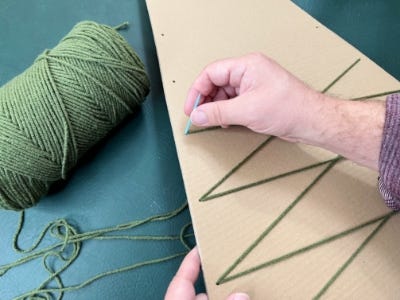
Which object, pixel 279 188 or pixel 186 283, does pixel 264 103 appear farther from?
pixel 186 283

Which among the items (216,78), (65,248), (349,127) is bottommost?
(65,248)

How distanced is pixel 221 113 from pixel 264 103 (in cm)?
8

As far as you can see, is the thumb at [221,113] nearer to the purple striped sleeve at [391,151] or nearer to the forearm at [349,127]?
the forearm at [349,127]

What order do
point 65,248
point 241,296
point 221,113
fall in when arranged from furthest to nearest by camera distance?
point 65,248 < point 221,113 < point 241,296

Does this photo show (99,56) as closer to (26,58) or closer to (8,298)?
(26,58)

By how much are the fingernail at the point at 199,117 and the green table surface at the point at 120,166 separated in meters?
0.22

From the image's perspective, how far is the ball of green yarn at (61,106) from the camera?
73 cm

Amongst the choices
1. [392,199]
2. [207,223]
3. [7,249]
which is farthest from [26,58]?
[392,199]

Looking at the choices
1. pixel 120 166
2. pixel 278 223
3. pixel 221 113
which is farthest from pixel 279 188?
pixel 120 166

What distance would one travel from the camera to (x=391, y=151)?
56 centimetres

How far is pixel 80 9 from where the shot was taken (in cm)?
111

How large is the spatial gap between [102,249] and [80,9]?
0.71 m

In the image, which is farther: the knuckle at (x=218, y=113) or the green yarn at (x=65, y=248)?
the green yarn at (x=65, y=248)

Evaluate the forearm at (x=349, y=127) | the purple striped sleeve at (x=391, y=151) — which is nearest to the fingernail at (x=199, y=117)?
the forearm at (x=349, y=127)
